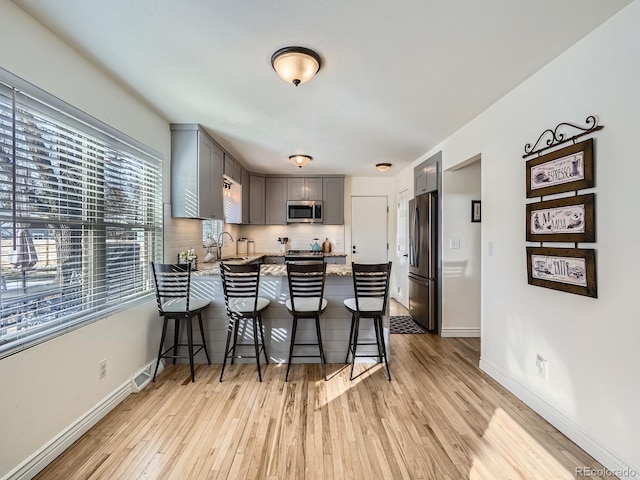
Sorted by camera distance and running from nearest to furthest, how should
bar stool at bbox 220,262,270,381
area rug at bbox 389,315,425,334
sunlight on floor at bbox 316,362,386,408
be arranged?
sunlight on floor at bbox 316,362,386,408, bar stool at bbox 220,262,270,381, area rug at bbox 389,315,425,334

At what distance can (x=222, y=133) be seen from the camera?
338 centimetres

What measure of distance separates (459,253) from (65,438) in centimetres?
397

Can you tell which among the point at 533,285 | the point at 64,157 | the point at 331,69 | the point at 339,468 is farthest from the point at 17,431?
the point at 533,285

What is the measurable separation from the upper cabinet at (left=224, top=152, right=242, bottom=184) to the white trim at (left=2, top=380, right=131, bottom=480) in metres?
2.72

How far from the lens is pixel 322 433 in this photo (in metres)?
1.92

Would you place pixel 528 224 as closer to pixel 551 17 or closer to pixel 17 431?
pixel 551 17

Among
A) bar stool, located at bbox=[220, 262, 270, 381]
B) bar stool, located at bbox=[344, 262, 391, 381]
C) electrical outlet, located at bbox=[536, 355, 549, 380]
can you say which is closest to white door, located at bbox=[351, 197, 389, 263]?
bar stool, located at bbox=[344, 262, 391, 381]

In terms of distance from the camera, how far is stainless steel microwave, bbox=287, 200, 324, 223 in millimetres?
5520

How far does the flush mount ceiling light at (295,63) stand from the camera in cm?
184

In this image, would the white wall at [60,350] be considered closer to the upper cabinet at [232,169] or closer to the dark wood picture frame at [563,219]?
the upper cabinet at [232,169]

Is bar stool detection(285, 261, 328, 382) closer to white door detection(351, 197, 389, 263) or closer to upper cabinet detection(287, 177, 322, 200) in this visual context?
upper cabinet detection(287, 177, 322, 200)

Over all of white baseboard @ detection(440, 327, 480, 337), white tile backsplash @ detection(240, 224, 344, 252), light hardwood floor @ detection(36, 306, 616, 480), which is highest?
white tile backsplash @ detection(240, 224, 344, 252)

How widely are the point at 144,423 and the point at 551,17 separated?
3455mm

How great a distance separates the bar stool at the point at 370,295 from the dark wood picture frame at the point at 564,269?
104 cm
